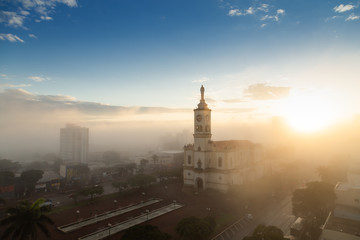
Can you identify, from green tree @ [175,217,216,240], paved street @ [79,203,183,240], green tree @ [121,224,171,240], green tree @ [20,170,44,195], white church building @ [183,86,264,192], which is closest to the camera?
green tree @ [121,224,171,240]

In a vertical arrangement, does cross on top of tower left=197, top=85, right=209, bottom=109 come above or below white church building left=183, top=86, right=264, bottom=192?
above

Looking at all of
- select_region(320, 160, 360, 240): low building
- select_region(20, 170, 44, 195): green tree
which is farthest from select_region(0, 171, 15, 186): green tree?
select_region(320, 160, 360, 240): low building

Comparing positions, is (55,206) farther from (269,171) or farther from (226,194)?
(269,171)

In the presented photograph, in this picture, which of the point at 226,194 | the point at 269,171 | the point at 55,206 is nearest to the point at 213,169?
the point at 226,194

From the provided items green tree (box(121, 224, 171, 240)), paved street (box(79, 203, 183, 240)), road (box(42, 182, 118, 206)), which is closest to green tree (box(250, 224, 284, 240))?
green tree (box(121, 224, 171, 240))

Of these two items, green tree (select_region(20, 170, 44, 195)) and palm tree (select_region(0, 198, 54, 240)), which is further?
green tree (select_region(20, 170, 44, 195))

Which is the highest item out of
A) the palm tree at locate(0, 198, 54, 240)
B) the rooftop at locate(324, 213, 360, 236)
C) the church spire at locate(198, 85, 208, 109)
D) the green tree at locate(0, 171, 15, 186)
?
the church spire at locate(198, 85, 208, 109)

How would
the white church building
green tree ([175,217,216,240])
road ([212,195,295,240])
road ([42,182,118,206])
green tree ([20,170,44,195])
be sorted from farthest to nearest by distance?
green tree ([20,170,44,195]), the white church building, road ([42,182,118,206]), road ([212,195,295,240]), green tree ([175,217,216,240])

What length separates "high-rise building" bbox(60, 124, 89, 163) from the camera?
10481 cm

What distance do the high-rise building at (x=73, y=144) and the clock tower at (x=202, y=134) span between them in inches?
3006

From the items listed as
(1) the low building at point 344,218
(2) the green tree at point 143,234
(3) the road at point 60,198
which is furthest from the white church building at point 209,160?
(2) the green tree at point 143,234

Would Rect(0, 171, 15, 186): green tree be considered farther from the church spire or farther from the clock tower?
the church spire

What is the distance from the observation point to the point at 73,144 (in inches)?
4144

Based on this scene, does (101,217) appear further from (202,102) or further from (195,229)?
(202,102)
